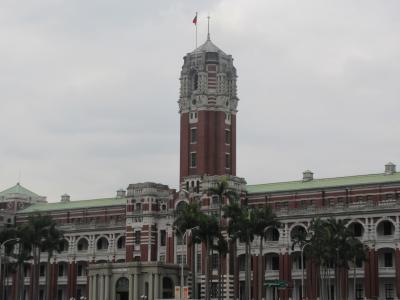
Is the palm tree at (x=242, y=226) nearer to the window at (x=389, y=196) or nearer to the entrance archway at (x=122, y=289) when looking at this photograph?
the entrance archway at (x=122, y=289)

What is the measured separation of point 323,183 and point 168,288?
110ft

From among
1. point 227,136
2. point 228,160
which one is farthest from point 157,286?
point 227,136

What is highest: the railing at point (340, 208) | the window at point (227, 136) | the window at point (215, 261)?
the window at point (227, 136)

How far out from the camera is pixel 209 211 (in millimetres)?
142750

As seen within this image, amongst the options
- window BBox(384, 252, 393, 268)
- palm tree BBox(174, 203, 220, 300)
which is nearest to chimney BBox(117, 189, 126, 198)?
palm tree BBox(174, 203, 220, 300)

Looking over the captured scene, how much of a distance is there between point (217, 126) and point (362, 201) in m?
30.3

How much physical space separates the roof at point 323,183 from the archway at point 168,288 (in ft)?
82.0

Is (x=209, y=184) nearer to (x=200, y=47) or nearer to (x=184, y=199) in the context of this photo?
(x=184, y=199)

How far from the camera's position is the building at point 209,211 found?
5098 inches

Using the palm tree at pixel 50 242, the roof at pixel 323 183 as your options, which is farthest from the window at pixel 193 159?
the palm tree at pixel 50 242

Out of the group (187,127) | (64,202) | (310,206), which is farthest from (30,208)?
(310,206)

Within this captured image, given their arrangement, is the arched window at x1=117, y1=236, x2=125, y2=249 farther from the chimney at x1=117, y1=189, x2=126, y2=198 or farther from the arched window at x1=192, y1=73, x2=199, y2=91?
the arched window at x1=192, y1=73, x2=199, y2=91

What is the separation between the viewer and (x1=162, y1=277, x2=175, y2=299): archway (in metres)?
134

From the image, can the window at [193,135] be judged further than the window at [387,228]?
Yes
